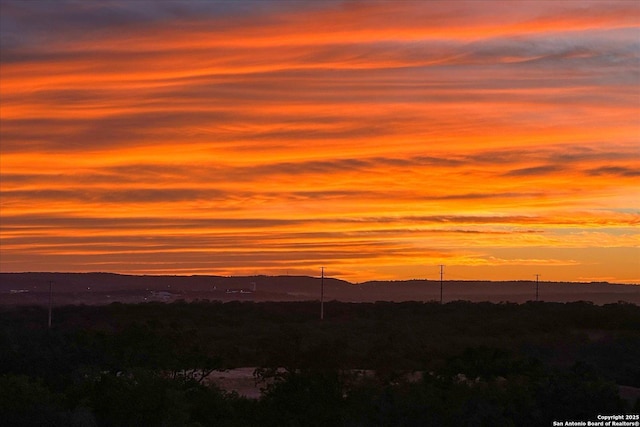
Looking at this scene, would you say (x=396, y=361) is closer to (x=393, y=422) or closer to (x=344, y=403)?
(x=344, y=403)

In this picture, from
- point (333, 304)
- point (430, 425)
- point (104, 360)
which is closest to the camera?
point (430, 425)

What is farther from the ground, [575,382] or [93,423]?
[575,382]

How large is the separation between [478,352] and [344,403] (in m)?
3.91

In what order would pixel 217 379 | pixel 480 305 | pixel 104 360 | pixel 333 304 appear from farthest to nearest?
1. pixel 333 304
2. pixel 480 305
3. pixel 217 379
4. pixel 104 360

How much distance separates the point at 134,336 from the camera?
3500cm

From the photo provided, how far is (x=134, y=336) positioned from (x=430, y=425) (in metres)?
18.3

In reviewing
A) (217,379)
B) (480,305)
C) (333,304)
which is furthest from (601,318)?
(217,379)

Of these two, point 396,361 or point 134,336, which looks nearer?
point 134,336

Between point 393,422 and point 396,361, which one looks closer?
point 393,422

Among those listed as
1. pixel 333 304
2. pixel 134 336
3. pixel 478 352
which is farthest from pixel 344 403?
pixel 333 304

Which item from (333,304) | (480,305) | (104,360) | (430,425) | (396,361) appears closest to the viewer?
(430,425)

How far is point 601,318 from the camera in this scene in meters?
80.6

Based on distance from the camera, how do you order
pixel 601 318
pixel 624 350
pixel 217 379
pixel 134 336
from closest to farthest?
1. pixel 134 336
2. pixel 624 350
3. pixel 217 379
4. pixel 601 318

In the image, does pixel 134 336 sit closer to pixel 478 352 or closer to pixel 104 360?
pixel 104 360
